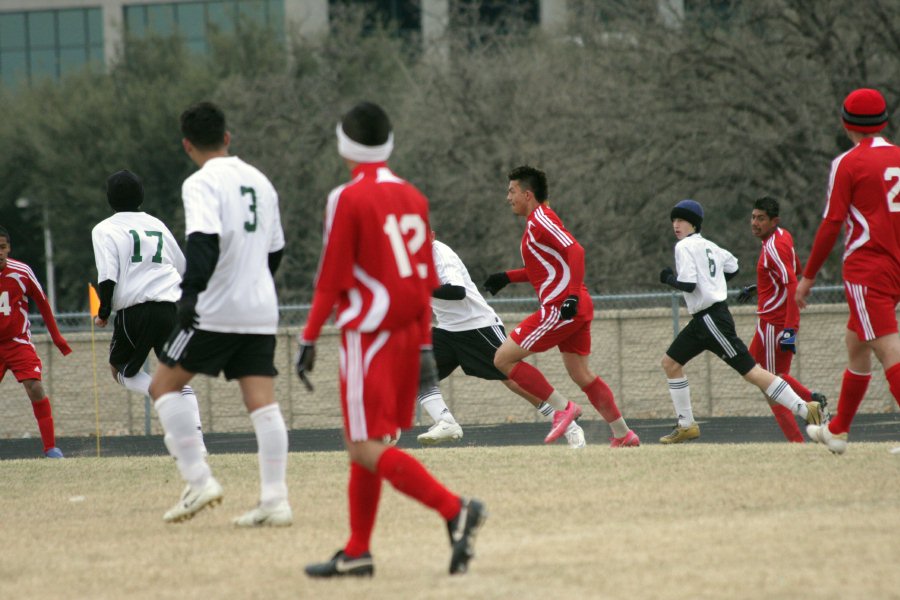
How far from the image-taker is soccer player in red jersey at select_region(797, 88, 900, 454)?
7723 millimetres

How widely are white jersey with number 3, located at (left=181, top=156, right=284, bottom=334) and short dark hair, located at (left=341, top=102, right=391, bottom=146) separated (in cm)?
125

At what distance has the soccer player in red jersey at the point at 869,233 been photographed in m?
7.72

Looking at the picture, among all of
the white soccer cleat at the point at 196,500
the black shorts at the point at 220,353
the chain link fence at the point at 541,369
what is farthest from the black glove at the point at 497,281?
the chain link fence at the point at 541,369

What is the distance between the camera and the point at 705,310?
36.0 feet

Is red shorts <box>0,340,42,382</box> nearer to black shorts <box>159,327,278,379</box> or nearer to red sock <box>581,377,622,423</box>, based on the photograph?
red sock <box>581,377,622,423</box>

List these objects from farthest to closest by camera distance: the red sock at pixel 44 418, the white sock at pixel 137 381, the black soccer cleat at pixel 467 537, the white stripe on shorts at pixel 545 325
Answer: the red sock at pixel 44 418 → the white stripe on shorts at pixel 545 325 → the white sock at pixel 137 381 → the black soccer cleat at pixel 467 537

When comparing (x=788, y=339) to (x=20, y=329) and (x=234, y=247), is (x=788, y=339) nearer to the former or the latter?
(x=234, y=247)

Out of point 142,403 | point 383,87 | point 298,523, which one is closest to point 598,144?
point 142,403

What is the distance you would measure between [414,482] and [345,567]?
1.52 ft

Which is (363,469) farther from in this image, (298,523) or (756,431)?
(756,431)

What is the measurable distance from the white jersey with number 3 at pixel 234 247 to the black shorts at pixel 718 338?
5.02 metres

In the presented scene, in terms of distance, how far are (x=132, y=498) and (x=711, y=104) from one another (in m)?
17.7

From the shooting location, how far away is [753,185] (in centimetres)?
2430

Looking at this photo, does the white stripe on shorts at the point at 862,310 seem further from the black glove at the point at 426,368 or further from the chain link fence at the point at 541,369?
the chain link fence at the point at 541,369
